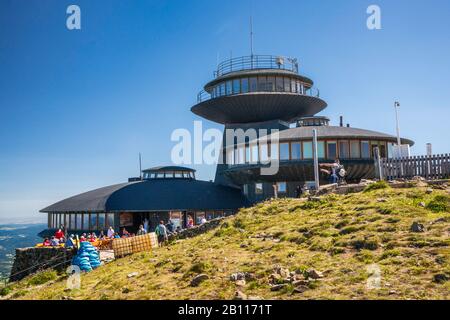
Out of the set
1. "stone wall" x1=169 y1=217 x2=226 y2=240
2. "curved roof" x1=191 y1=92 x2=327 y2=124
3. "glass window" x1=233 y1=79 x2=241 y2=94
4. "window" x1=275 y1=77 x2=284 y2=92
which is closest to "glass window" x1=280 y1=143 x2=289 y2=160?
"curved roof" x1=191 y1=92 x2=327 y2=124

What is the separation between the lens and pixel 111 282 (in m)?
15.9

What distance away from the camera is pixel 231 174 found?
43.2m

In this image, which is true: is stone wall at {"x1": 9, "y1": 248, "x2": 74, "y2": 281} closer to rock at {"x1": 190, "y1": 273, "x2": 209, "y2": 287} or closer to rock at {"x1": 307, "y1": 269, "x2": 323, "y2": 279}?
rock at {"x1": 190, "y1": 273, "x2": 209, "y2": 287}

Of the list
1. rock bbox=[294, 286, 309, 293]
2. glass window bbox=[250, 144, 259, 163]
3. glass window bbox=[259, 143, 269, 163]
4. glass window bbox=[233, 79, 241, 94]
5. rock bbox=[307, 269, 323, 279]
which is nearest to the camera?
rock bbox=[294, 286, 309, 293]

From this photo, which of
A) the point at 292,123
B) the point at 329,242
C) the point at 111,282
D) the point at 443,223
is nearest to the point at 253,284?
the point at 329,242

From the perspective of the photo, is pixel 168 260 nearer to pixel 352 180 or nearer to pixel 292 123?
pixel 352 180

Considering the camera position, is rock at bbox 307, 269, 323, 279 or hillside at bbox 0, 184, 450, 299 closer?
hillside at bbox 0, 184, 450, 299

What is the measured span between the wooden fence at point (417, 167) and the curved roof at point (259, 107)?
77.8ft

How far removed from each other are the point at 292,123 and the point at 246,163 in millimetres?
15494

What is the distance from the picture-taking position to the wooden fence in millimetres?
23622

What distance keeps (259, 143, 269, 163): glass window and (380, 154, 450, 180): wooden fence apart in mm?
13769

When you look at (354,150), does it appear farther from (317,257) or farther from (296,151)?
(317,257)

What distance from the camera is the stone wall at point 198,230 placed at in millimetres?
25986

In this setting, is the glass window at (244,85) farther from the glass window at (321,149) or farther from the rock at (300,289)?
the rock at (300,289)
